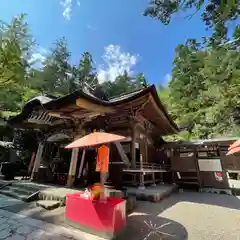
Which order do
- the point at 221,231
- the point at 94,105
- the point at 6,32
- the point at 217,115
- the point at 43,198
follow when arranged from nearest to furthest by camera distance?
the point at 221,231, the point at 43,198, the point at 94,105, the point at 6,32, the point at 217,115

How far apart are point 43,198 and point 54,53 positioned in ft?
102

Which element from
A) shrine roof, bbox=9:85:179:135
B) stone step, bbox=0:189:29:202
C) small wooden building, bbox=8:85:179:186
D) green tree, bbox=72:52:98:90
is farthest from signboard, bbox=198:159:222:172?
green tree, bbox=72:52:98:90

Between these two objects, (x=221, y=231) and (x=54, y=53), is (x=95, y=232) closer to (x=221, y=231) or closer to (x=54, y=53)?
(x=221, y=231)

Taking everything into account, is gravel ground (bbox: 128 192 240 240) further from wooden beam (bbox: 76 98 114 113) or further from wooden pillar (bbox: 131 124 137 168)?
wooden beam (bbox: 76 98 114 113)

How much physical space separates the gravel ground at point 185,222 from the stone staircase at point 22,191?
3.48 metres

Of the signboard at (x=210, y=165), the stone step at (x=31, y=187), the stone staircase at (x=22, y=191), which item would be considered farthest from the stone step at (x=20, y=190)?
Result: the signboard at (x=210, y=165)

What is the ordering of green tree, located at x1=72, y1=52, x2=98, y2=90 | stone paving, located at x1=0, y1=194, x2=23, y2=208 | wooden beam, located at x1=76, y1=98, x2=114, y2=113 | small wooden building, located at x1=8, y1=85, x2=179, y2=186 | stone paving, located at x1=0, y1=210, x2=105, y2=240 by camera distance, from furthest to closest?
green tree, located at x1=72, y1=52, x2=98, y2=90
small wooden building, located at x1=8, y1=85, x2=179, y2=186
wooden beam, located at x1=76, y1=98, x2=114, y2=113
stone paving, located at x1=0, y1=194, x2=23, y2=208
stone paving, located at x1=0, y1=210, x2=105, y2=240

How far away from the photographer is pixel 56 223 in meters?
3.93

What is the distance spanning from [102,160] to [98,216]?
1108 millimetres

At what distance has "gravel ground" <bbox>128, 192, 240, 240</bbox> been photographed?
3.52 m

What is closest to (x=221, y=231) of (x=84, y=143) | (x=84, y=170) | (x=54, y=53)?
(x=84, y=143)

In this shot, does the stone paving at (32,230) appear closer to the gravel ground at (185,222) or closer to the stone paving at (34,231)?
the stone paving at (34,231)

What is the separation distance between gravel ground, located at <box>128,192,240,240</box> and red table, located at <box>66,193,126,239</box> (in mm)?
407

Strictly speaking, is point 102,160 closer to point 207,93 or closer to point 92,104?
point 92,104
